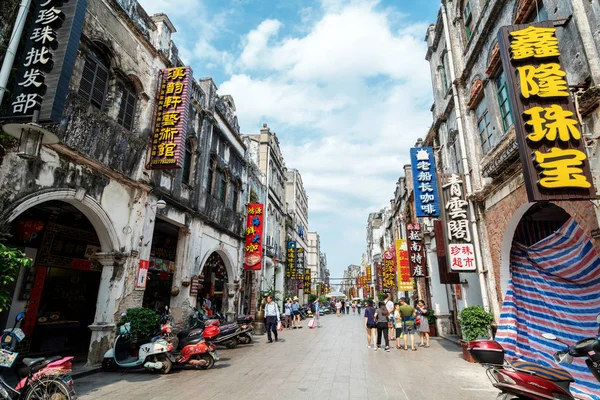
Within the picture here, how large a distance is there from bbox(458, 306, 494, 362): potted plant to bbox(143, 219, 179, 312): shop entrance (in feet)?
33.9

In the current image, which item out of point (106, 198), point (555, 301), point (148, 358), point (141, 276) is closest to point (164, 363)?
point (148, 358)

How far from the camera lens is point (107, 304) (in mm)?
8156

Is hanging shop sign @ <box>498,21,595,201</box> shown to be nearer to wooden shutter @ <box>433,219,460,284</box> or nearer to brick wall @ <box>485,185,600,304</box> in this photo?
brick wall @ <box>485,185,600,304</box>

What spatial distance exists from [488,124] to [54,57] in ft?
35.3

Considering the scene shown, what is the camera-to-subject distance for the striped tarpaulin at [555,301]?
19.2 ft

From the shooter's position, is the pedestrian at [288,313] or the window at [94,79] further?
the pedestrian at [288,313]

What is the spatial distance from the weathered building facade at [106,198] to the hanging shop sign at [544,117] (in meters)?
8.83

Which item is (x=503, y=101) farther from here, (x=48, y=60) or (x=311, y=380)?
(x=48, y=60)

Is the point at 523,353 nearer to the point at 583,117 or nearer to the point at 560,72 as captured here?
the point at 583,117

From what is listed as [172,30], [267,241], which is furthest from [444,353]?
[267,241]

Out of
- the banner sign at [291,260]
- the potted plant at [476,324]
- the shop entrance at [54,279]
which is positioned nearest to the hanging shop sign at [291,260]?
the banner sign at [291,260]

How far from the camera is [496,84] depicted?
30.2 feet

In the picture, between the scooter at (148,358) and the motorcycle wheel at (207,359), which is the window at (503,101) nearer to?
the motorcycle wheel at (207,359)

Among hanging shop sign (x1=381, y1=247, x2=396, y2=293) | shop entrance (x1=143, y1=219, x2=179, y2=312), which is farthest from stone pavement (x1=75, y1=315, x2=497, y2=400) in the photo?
hanging shop sign (x1=381, y1=247, x2=396, y2=293)
